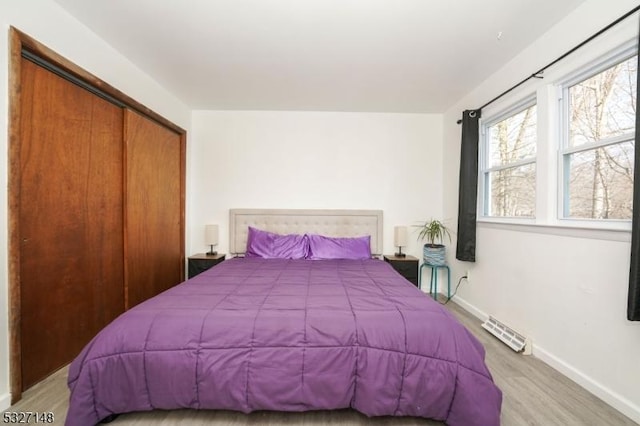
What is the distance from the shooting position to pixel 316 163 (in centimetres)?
351

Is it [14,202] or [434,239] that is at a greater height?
[14,202]

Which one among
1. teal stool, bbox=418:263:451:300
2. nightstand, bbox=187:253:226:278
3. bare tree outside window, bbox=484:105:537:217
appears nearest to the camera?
bare tree outside window, bbox=484:105:537:217

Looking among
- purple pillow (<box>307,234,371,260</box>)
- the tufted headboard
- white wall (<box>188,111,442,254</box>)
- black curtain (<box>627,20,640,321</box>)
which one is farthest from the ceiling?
purple pillow (<box>307,234,371,260</box>)

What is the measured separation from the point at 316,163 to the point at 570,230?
2.65 meters

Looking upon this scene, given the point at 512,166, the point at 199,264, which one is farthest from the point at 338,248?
the point at 512,166

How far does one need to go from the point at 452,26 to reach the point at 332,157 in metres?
1.93

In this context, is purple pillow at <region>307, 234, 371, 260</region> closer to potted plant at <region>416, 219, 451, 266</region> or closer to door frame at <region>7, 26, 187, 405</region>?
potted plant at <region>416, 219, 451, 266</region>

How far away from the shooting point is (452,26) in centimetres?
188

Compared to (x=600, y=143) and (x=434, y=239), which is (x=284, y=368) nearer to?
(x=600, y=143)

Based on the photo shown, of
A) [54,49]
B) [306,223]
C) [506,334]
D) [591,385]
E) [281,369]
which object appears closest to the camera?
[281,369]

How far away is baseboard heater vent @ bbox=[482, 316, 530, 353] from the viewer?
2047 mm

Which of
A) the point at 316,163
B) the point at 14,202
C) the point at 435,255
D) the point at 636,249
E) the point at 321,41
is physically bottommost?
the point at 435,255

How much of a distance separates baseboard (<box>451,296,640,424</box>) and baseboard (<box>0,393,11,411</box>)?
3531mm

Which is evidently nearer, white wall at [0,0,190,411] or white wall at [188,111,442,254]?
white wall at [0,0,190,411]
